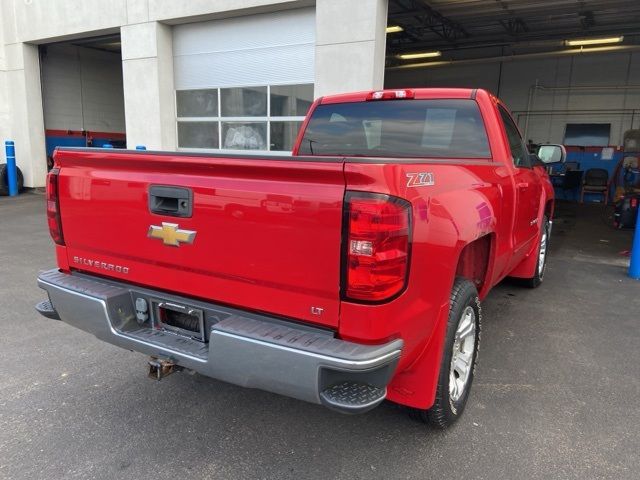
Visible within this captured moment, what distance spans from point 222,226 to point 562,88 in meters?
18.1

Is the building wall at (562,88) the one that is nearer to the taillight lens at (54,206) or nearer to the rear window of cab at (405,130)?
the rear window of cab at (405,130)

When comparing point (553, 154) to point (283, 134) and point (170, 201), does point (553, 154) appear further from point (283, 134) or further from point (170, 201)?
point (283, 134)

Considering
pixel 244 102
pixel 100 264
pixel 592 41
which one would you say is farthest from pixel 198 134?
pixel 592 41

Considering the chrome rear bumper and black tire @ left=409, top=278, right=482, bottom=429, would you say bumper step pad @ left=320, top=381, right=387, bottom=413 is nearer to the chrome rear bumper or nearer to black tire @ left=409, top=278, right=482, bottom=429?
the chrome rear bumper

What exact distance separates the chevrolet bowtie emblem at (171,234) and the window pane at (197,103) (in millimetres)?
9220

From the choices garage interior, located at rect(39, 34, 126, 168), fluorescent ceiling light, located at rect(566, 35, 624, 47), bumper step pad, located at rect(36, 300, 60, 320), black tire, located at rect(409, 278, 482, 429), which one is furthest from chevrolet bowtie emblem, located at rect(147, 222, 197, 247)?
fluorescent ceiling light, located at rect(566, 35, 624, 47)

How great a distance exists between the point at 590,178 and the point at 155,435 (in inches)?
691

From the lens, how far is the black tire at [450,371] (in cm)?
244

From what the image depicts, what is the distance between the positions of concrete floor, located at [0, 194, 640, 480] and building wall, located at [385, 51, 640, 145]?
1491 cm

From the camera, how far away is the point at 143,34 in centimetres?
1097

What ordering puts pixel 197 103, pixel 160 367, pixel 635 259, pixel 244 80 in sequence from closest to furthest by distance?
1. pixel 160 367
2. pixel 635 259
3. pixel 244 80
4. pixel 197 103

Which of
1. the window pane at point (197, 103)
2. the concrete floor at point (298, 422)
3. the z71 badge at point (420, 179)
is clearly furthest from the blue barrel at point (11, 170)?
the z71 badge at point (420, 179)

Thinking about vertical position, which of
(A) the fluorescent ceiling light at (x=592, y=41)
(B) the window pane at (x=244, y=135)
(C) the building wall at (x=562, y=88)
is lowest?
(B) the window pane at (x=244, y=135)

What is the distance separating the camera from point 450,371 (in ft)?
8.30
